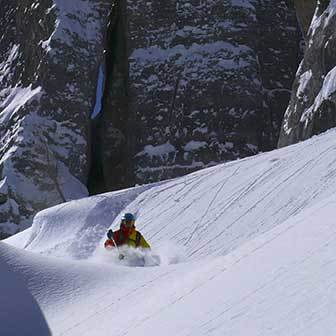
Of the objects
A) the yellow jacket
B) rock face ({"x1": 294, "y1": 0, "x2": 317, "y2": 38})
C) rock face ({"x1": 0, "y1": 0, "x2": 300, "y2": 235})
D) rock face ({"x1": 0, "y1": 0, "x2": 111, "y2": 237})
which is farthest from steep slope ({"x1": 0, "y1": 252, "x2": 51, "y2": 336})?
rock face ({"x1": 294, "y1": 0, "x2": 317, "y2": 38})

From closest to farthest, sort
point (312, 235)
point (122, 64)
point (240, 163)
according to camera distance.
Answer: point (312, 235) → point (240, 163) → point (122, 64)

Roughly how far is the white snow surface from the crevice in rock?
11854 millimetres

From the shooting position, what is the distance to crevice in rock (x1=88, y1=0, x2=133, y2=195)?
26.1m

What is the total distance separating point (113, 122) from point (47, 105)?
2.48 meters

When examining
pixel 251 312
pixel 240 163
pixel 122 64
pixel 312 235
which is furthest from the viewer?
pixel 122 64

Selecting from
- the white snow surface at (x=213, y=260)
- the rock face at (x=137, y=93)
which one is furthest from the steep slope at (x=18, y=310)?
the rock face at (x=137, y=93)

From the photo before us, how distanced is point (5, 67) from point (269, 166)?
62.5 ft

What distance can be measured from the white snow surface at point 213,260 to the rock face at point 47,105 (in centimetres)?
997

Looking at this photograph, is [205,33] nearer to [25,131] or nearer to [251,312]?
[25,131]

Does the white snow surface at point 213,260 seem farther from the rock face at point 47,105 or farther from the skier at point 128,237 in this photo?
the rock face at point 47,105

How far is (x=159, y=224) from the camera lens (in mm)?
12797

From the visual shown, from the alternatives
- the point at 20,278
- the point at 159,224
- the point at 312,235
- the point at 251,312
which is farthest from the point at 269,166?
the point at 251,312

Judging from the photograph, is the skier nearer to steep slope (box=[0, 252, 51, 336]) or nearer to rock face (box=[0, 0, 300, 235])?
steep slope (box=[0, 252, 51, 336])

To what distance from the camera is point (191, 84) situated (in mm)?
25781
